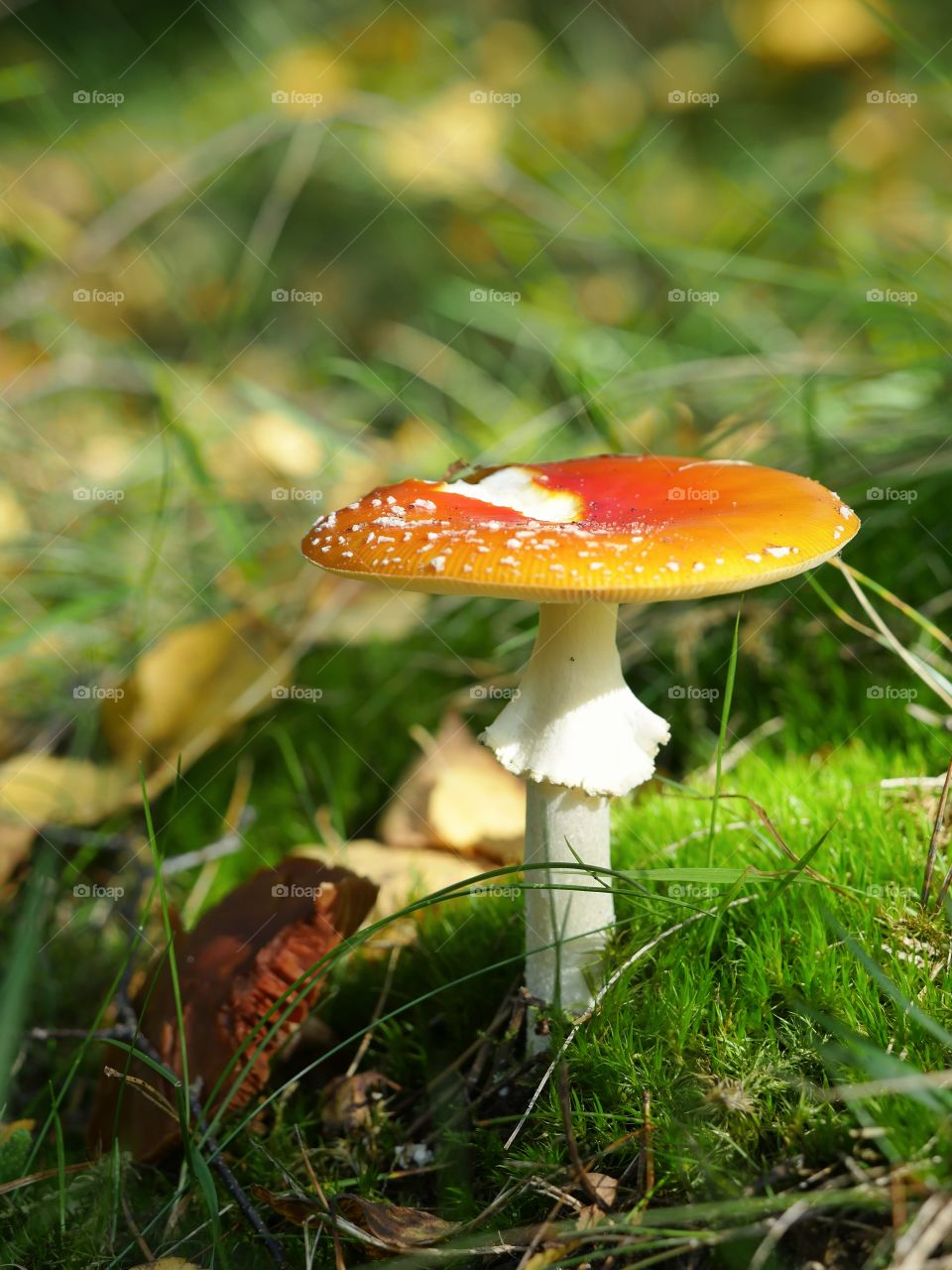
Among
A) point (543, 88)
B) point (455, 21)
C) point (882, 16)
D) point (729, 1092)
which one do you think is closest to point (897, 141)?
point (543, 88)

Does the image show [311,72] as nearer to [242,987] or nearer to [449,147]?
[449,147]

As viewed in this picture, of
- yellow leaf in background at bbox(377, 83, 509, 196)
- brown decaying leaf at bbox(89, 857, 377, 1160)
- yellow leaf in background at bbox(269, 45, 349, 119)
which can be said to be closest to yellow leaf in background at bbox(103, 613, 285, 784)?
brown decaying leaf at bbox(89, 857, 377, 1160)

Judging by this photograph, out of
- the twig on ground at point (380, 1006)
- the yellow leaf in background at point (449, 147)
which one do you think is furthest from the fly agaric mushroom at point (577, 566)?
the yellow leaf in background at point (449, 147)

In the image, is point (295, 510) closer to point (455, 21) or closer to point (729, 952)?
point (729, 952)

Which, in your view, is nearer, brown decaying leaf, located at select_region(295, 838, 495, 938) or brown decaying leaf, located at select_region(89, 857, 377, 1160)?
brown decaying leaf, located at select_region(89, 857, 377, 1160)

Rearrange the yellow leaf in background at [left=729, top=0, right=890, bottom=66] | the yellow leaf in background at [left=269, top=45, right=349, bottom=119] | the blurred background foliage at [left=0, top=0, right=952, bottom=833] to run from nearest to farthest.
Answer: the blurred background foliage at [left=0, top=0, right=952, bottom=833], the yellow leaf in background at [left=269, top=45, right=349, bottom=119], the yellow leaf in background at [left=729, top=0, right=890, bottom=66]

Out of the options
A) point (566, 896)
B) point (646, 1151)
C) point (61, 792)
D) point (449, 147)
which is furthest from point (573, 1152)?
point (449, 147)

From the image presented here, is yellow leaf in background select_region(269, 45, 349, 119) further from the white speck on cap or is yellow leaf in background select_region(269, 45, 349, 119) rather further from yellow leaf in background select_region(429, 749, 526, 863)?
the white speck on cap
